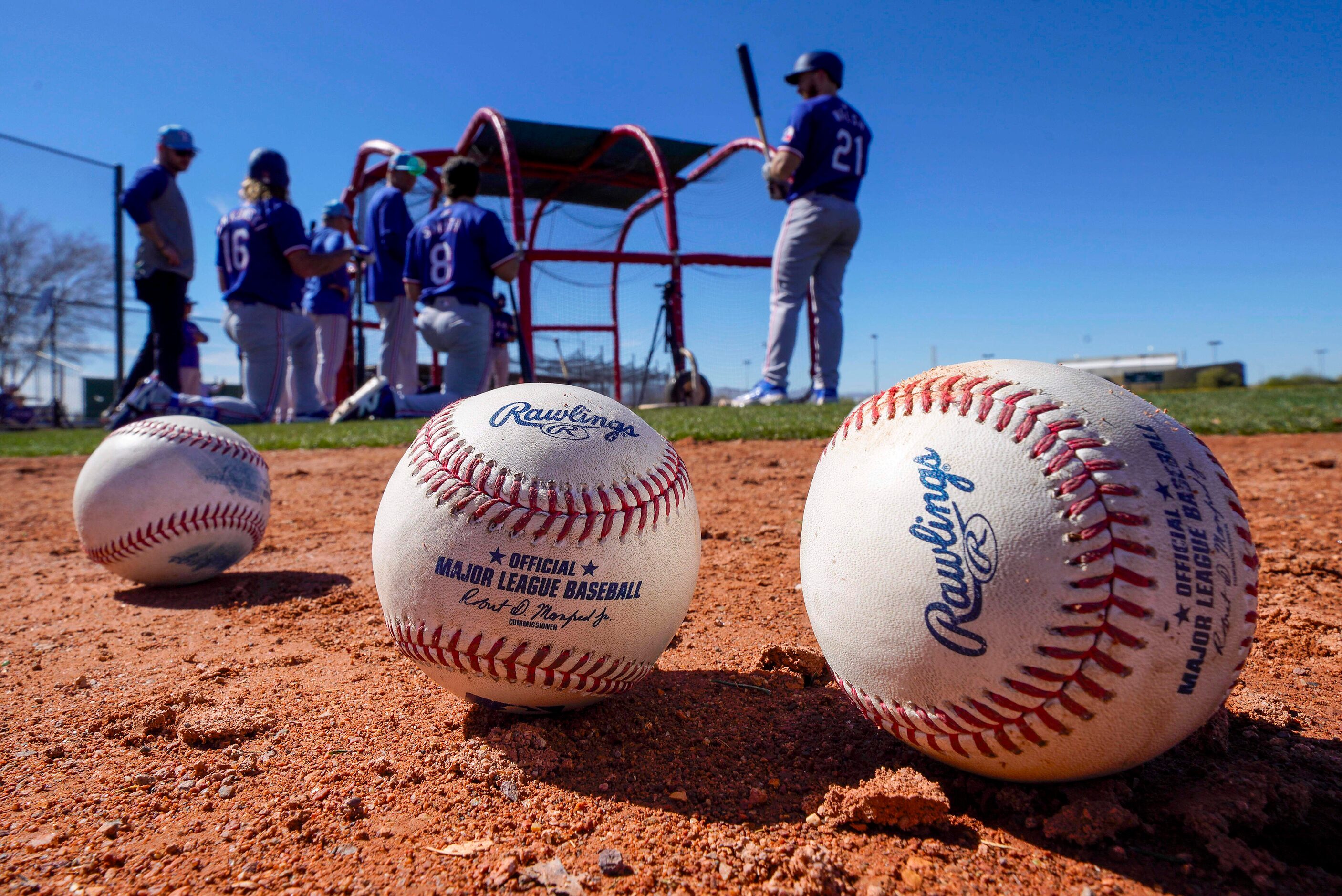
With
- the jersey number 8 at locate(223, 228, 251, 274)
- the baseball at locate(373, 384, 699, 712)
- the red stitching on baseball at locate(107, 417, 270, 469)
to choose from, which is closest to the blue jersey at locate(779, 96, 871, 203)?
the jersey number 8 at locate(223, 228, 251, 274)

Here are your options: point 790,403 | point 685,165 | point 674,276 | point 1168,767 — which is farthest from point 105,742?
point 685,165

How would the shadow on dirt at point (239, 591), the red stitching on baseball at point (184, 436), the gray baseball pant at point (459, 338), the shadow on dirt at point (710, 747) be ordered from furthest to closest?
the gray baseball pant at point (459, 338) → the red stitching on baseball at point (184, 436) → the shadow on dirt at point (239, 591) → the shadow on dirt at point (710, 747)

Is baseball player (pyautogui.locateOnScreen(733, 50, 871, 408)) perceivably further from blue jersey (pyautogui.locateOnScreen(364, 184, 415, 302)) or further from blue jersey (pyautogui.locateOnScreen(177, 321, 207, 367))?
blue jersey (pyautogui.locateOnScreen(177, 321, 207, 367))

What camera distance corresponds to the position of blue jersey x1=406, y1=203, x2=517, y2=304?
7230mm

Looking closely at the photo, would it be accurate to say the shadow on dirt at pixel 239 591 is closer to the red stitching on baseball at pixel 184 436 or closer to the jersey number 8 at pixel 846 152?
the red stitching on baseball at pixel 184 436

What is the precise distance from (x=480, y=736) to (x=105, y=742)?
0.85 meters

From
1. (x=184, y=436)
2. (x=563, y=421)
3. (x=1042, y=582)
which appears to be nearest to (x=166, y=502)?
(x=184, y=436)

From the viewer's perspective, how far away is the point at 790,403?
9.06 metres

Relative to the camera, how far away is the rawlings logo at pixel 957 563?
1376mm

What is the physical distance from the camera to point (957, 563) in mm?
1396

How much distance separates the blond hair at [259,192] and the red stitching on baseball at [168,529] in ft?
20.2

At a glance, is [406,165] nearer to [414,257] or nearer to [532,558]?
[414,257]

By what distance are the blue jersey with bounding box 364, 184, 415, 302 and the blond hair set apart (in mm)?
1262

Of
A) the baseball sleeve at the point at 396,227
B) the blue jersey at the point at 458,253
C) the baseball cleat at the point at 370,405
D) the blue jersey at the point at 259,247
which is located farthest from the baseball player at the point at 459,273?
the baseball sleeve at the point at 396,227
